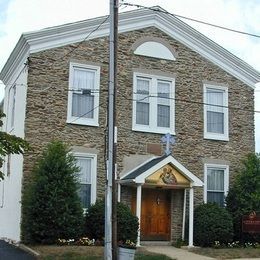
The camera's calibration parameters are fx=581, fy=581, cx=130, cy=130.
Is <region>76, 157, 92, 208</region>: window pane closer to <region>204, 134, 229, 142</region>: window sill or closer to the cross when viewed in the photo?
the cross

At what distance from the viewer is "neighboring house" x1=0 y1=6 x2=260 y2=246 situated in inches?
897

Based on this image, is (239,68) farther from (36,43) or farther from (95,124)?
(36,43)

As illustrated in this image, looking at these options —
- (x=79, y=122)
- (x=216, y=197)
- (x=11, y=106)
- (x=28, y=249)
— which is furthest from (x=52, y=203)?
(x=216, y=197)

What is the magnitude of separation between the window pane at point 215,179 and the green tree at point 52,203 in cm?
689

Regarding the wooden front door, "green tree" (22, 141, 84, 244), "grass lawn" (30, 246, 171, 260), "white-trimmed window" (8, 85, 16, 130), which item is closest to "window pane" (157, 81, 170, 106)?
the wooden front door

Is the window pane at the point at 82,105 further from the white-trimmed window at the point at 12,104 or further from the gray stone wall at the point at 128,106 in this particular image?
the white-trimmed window at the point at 12,104

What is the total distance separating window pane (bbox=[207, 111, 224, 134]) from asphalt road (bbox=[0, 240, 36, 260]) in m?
10.2

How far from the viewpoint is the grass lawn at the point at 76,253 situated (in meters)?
18.1

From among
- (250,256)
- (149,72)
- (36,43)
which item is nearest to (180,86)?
(149,72)

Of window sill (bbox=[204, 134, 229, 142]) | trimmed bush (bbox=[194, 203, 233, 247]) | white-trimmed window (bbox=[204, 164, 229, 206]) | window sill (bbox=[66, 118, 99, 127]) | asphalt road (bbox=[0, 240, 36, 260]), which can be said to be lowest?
asphalt road (bbox=[0, 240, 36, 260])

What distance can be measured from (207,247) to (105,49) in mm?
9060

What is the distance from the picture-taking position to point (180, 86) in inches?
1002

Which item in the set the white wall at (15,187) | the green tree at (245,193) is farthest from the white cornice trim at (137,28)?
the green tree at (245,193)

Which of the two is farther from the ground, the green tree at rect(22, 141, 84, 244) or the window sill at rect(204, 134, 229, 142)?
the window sill at rect(204, 134, 229, 142)
